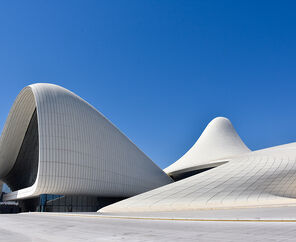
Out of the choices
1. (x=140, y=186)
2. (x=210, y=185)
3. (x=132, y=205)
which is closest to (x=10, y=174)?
(x=140, y=186)

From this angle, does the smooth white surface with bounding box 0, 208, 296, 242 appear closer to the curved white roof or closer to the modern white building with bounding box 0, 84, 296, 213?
the modern white building with bounding box 0, 84, 296, 213

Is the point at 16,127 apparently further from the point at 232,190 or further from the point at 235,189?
the point at 235,189

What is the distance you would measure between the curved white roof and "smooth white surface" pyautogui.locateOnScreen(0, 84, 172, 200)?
29.2 ft

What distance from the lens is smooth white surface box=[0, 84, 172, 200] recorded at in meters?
30.3

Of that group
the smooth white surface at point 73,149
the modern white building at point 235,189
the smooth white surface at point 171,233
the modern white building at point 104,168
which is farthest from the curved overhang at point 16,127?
the smooth white surface at point 171,233

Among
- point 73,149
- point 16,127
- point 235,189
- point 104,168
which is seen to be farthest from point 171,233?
point 16,127

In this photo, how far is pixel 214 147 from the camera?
2036 inches

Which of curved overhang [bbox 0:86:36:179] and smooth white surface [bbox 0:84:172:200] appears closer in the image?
smooth white surface [bbox 0:84:172:200]

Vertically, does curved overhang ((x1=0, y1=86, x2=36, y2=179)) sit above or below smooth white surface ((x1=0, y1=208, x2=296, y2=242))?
above

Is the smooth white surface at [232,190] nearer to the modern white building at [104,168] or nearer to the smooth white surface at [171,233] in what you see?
the modern white building at [104,168]

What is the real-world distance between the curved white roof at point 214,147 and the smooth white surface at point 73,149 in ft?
29.2

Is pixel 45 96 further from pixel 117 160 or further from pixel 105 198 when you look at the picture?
pixel 105 198

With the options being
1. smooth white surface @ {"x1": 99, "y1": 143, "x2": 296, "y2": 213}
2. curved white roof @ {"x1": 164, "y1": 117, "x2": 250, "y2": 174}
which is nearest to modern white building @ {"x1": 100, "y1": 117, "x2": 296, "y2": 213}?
smooth white surface @ {"x1": 99, "y1": 143, "x2": 296, "y2": 213}

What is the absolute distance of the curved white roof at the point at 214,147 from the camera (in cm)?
4757
